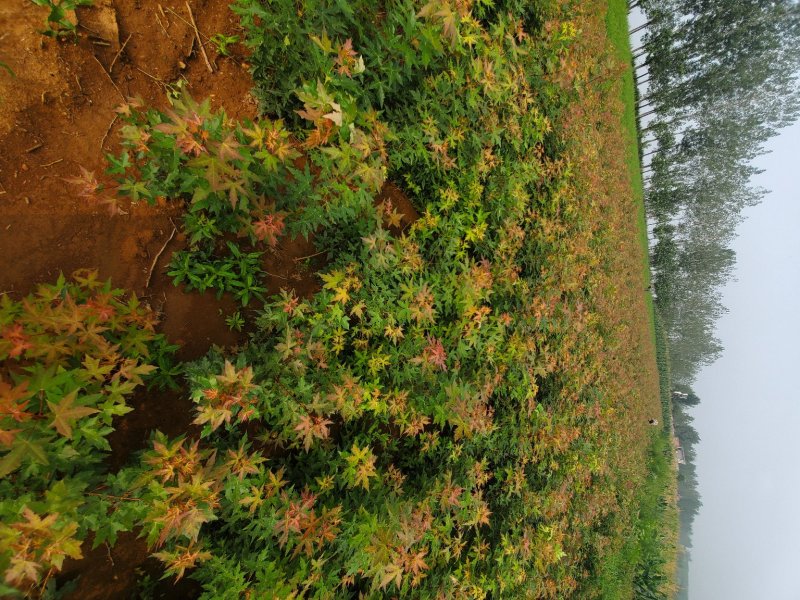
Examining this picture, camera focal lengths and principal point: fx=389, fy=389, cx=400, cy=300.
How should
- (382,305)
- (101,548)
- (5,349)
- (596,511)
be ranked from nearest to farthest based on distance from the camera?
(5,349) → (101,548) → (382,305) → (596,511)

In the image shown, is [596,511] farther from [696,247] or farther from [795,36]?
[696,247]

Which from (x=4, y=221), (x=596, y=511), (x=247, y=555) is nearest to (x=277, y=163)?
(x=4, y=221)

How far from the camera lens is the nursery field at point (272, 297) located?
222 centimetres

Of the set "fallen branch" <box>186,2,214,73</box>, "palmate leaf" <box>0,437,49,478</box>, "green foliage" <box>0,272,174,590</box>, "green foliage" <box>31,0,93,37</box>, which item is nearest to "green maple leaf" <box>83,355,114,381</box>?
"green foliage" <box>0,272,174,590</box>

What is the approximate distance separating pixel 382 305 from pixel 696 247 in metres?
34.8

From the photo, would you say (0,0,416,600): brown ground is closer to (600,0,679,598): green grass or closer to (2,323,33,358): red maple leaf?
(2,323,33,358): red maple leaf

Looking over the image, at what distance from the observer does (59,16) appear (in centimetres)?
245

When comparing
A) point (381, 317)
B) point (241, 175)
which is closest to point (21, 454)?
point (241, 175)

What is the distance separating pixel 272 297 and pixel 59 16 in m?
2.23

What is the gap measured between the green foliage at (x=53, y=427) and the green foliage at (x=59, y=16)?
1634 mm

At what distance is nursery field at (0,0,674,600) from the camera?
222cm

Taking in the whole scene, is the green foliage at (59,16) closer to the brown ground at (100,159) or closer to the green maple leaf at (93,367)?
the brown ground at (100,159)

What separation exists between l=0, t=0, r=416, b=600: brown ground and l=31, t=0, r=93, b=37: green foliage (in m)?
0.05

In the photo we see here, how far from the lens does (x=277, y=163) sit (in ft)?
8.92
